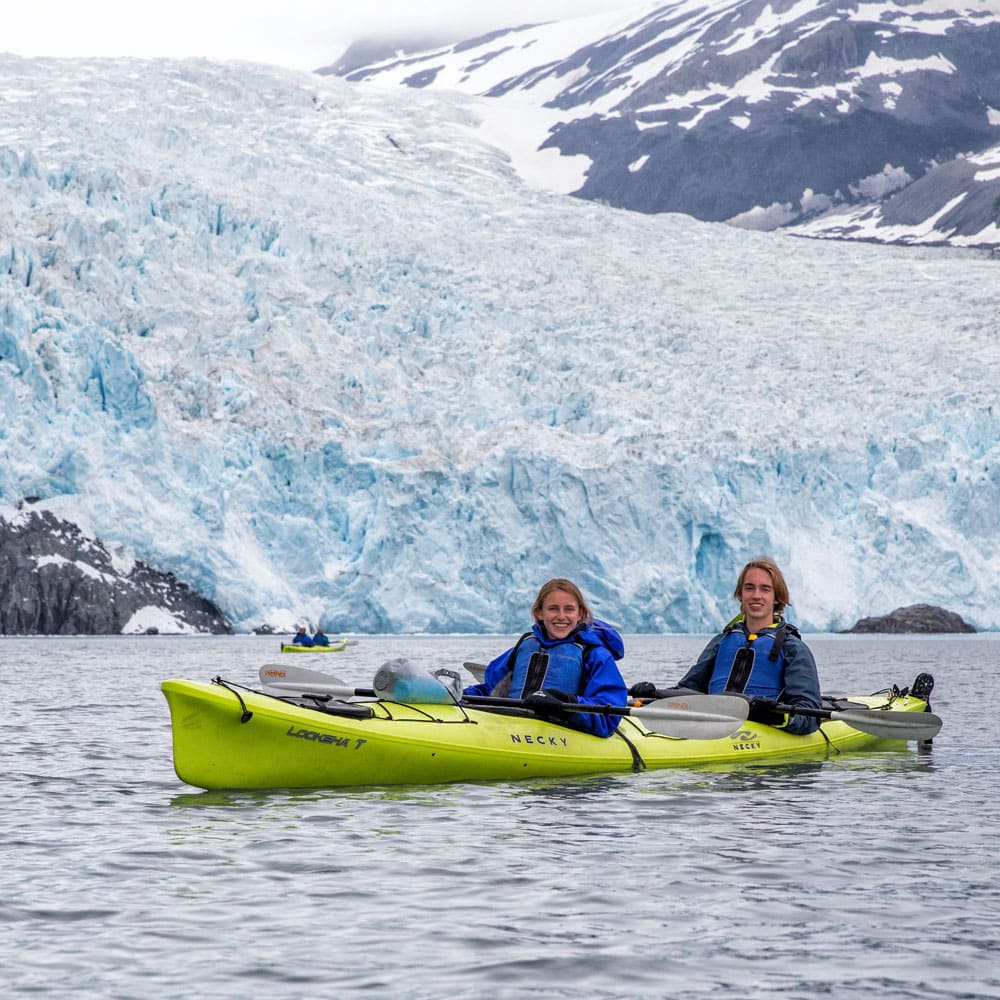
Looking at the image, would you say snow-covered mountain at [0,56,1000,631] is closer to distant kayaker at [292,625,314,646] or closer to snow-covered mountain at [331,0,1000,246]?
distant kayaker at [292,625,314,646]

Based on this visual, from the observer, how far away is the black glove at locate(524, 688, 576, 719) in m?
8.29

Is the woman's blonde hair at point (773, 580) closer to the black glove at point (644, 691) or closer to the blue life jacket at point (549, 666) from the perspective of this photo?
the black glove at point (644, 691)

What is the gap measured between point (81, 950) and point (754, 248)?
42.3 metres

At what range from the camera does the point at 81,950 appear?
4414 mm

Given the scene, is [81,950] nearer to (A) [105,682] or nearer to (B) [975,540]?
(A) [105,682]

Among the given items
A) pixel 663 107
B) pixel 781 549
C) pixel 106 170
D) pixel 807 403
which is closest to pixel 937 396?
pixel 807 403

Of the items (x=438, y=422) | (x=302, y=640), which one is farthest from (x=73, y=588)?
(x=438, y=422)

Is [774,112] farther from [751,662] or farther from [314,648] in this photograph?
[751,662]

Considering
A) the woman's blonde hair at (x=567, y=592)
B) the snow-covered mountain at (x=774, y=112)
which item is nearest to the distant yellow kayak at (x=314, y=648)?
the woman's blonde hair at (x=567, y=592)

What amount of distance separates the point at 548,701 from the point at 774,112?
79.6m

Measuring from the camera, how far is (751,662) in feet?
30.3

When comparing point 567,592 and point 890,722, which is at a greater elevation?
point 567,592

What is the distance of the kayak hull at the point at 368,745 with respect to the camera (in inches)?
305

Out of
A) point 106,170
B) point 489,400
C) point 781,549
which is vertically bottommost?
point 781,549
